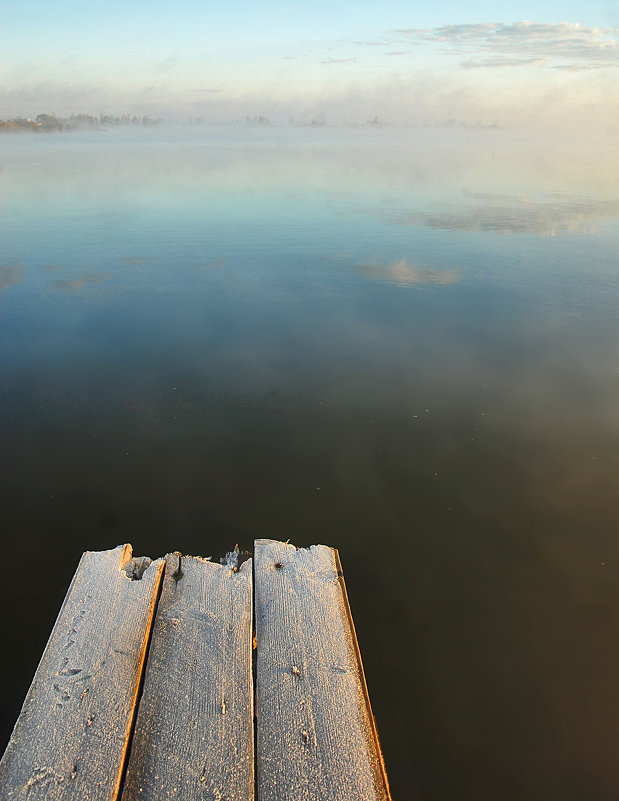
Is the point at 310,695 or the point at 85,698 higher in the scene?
the point at 85,698

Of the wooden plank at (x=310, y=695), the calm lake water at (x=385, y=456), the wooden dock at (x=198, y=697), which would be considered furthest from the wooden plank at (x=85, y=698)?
the calm lake water at (x=385, y=456)

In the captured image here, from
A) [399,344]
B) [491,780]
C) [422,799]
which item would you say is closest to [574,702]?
[491,780]

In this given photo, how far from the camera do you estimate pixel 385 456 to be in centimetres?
719

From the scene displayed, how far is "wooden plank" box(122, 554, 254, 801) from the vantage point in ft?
8.52

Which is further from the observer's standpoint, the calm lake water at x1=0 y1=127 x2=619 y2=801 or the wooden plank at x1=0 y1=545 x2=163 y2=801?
the calm lake water at x1=0 y1=127 x2=619 y2=801

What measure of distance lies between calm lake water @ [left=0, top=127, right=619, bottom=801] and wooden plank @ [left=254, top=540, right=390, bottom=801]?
1364 millimetres

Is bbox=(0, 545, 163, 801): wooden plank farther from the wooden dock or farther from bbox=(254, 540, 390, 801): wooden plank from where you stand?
bbox=(254, 540, 390, 801): wooden plank

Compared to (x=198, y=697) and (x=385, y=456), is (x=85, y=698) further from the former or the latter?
(x=385, y=456)

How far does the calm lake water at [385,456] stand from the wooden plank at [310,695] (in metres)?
1.36

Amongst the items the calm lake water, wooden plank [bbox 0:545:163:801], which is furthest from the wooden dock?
the calm lake water

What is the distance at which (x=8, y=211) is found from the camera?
74.9ft

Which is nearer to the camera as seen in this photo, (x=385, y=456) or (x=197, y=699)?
(x=197, y=699)

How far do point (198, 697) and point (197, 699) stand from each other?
0.01 m

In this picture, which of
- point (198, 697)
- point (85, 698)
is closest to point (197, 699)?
point (198, 697)
